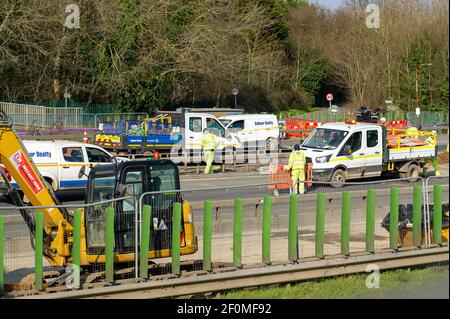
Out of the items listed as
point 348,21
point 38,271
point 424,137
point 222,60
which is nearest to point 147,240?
point 38,271

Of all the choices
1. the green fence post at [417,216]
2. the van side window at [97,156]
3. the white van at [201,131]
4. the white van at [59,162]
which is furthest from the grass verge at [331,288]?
the white van at [201,131]

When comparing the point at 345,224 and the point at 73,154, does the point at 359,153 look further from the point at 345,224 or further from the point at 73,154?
the point at 345,224

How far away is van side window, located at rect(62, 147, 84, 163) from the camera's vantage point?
80.4 ft

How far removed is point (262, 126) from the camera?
38188mm

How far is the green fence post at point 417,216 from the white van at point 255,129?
22.5m

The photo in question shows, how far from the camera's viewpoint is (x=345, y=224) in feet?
43.9

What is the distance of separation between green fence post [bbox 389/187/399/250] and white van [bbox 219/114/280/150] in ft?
74.4

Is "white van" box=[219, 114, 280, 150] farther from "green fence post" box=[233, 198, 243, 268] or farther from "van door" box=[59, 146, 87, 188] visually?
"green fence post" box=[233, 198, 243, 268]

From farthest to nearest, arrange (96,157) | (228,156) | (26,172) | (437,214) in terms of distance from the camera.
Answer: (228,156), (96,157), (26,172), (437,214)

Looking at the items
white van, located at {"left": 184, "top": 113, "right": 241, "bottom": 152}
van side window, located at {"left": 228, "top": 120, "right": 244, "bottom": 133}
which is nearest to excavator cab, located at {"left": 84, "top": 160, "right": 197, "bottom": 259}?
white van, located at {"left": 184, "top": 113, "right": 241, "bottom": 152}

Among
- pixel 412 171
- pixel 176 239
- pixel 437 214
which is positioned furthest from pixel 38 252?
pixel 412 171

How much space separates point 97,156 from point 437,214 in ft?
44.0

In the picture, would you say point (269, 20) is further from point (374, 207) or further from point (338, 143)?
point (374, 207)

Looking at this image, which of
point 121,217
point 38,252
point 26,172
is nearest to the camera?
point 38,252
